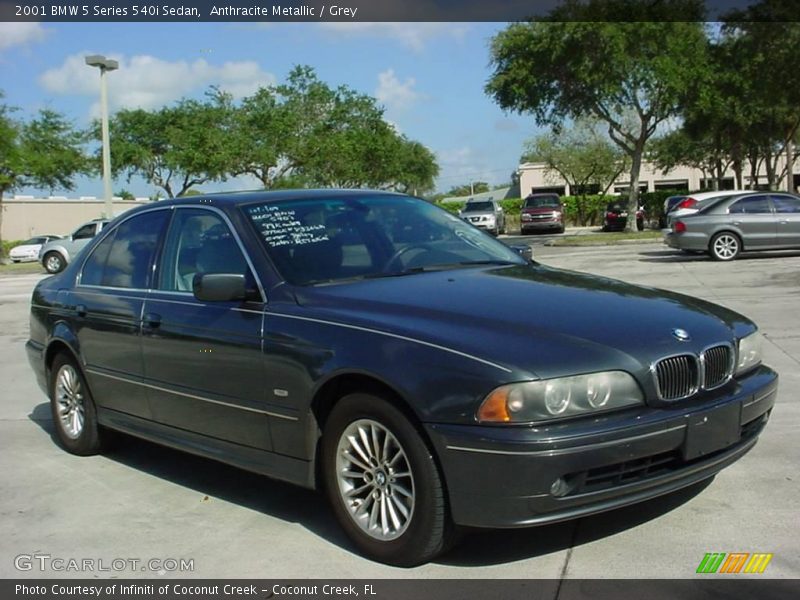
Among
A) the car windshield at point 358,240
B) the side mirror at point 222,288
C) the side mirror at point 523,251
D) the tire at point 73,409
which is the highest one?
the car windshield at point 358,240

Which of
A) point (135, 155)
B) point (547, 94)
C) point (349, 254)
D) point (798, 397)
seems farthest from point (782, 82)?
point (135, 155)

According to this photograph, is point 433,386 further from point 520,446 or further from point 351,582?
point 351,582

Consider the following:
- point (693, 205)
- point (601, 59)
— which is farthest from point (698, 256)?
point (601, 59)

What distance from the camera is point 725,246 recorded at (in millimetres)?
18594

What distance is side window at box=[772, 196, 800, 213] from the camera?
18.4 m

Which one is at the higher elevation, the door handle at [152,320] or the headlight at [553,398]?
the door handle at [152,320]

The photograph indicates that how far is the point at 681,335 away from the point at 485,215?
35.1 m

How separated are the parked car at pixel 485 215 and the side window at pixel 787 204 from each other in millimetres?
19356

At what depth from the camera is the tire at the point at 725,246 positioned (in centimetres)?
1855

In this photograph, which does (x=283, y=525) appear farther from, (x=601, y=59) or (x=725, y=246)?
(x=601, y=59)

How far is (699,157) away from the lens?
57.1 m

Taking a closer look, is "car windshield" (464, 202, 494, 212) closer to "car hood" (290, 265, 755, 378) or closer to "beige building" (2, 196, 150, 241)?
"beige building" (2, 196, 150, 241)

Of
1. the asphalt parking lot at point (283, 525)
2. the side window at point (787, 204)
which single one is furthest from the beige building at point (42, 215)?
the asphalt parking lot at point (283, 525)

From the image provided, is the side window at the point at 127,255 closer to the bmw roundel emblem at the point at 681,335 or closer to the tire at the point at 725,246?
the bmw roundel emblem at the point at 681,335
